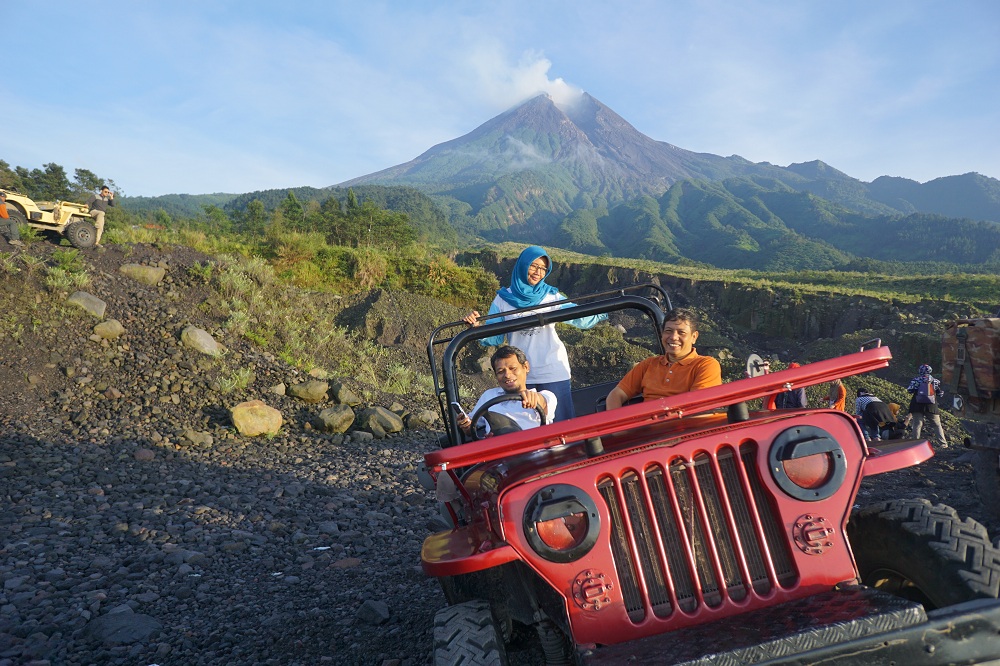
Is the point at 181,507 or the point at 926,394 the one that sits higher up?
the point at 181,507

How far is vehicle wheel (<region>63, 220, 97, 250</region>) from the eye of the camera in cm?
1165

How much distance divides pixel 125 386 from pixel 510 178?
7762 inches

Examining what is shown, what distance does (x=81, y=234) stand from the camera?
38.8 ft

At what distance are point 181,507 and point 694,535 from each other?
4875 millimetres

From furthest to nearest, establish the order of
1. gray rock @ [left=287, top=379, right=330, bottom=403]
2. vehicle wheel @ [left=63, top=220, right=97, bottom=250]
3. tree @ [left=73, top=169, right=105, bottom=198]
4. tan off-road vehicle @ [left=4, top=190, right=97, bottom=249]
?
tree @ [left=73, top=169, right=105, bottom=198]
tan off-road vehicle @ [left=4, top=190, right=97, bottom=249]
vehicle wheel @ [left=63, top=220, right=97, bottom=250]
gray rock @ [left=287, top=379, right=330, bottom=403]

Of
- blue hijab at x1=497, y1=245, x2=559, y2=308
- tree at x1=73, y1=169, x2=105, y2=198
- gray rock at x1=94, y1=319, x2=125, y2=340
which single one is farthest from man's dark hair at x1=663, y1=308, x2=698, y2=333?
tree at x1=73, y1=169, x2=105, y2=198

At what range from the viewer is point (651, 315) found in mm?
3943

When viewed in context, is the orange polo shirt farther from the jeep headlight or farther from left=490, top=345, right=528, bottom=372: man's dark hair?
the jeep headlight

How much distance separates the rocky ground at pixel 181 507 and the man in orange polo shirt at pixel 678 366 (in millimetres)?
1591

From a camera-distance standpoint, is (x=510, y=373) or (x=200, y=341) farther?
(x=200, y=341)

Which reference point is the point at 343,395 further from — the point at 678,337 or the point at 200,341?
the point at 678,337

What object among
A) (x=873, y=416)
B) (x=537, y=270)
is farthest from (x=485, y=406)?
(x=873, y=416)

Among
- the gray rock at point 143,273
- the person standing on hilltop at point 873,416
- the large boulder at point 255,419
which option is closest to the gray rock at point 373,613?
the large boulder at point 255,419

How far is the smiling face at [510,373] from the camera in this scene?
11.4 ft
